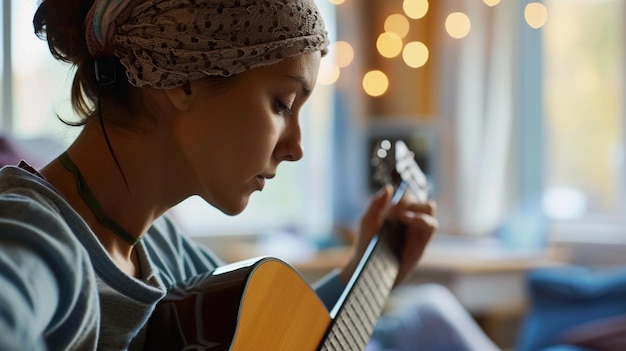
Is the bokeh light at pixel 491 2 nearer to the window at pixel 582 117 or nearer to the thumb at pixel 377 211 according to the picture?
the window at pixel 582 117

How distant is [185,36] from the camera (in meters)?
0.74

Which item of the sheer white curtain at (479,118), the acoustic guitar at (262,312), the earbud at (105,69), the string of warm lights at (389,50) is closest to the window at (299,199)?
the string of warm lights at (389,50)

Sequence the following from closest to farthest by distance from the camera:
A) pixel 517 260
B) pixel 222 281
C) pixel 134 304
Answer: pixel 134 304, pixel 222 281, pixel 517 260

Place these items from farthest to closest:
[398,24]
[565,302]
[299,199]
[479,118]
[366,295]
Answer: [299,199]
[398,24]
[479,118]
[565,302]
[366,295]

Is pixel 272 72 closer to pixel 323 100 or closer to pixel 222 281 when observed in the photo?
pixel 222 281

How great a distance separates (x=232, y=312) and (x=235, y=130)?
0.62 feet

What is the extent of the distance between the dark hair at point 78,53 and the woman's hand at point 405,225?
0.57m

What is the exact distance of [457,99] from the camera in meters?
3.92

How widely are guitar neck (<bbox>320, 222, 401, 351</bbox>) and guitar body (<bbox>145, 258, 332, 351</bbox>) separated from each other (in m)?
0.10

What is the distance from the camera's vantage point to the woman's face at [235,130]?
79 cm

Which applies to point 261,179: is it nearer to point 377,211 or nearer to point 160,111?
point 160,111

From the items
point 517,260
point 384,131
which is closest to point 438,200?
point 384,131

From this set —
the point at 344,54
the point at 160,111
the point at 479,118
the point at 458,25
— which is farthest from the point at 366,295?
the point at 344,54

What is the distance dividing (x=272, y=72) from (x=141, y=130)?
144 millimetres
